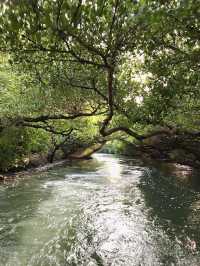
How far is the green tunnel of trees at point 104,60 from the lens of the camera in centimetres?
751

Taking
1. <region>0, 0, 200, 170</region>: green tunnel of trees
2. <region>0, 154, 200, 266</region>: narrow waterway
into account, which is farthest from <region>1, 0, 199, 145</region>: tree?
<region>0, 154, 200, 266</region>: narrow waterway

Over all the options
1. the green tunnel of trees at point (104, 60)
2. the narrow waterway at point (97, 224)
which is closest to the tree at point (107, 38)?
the green tunnel of trees at point (104, 60)

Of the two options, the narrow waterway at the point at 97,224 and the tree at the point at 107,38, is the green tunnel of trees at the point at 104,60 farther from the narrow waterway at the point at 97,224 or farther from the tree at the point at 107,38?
the narrow waterway at the point at 97,224

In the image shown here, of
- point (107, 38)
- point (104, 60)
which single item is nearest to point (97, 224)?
point (104, 60)

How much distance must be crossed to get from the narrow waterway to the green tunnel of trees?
4.11 metres

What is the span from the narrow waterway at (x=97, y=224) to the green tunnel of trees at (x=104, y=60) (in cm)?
411

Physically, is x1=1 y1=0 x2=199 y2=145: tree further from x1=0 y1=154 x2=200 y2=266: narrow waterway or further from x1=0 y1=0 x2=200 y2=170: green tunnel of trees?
x1=0 y1=154 x2=200 y2=266: narrow waterway

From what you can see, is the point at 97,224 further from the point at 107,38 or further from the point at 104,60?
the point at 107,38

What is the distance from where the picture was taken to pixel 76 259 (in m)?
11.5

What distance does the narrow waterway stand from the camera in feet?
38.7

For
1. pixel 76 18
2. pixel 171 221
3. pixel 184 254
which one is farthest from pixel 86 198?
pixel 76 18

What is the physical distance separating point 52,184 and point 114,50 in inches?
698

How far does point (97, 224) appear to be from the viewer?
51.5 ft

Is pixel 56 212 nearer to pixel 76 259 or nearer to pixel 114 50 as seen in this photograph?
pixel 76 259
